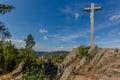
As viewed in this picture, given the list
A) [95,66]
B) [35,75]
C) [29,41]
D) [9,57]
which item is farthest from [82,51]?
[29,41]

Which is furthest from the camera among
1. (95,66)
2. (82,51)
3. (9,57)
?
(9,57)

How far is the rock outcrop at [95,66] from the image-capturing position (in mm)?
23820

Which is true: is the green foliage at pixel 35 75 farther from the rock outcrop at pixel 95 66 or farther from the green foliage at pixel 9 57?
the green foliage at pixel 9 57

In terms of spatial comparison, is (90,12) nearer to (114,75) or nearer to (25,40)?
(114,75)

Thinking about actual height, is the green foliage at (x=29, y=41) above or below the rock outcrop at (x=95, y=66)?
above

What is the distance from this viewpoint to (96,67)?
2641 centimetres

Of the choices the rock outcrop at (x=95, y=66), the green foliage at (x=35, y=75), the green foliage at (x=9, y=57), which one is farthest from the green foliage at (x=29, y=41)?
the green foliage at (x=35, y=75)

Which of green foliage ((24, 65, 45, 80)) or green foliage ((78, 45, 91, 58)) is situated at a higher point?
green foliage ((78, 45, 91, 58))

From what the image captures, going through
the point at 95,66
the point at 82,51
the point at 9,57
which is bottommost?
the point at 95,66

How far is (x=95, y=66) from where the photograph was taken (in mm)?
26719

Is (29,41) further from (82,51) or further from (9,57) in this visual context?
(82,51)

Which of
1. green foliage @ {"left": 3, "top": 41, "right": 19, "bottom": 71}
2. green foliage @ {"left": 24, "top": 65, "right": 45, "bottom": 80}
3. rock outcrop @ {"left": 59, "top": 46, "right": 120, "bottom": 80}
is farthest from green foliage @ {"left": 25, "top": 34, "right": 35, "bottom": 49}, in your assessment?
green foliage @ {"left": 24, "top": 65, "right": 45, "bottom": 80}

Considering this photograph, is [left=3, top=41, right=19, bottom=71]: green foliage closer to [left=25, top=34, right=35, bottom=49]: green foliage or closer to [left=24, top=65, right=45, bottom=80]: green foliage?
[left=24, top=65, right=45, bottom=80]: green foliage

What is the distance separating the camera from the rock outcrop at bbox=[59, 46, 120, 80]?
23.8m
